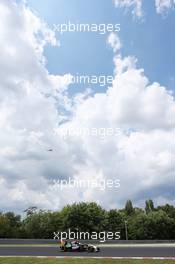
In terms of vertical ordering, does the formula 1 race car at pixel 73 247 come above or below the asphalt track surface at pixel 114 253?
above

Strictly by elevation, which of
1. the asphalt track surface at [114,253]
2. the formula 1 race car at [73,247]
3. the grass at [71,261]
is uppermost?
the formula 1 race car at [73,247]

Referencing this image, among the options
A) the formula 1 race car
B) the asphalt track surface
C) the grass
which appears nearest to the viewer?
the grass

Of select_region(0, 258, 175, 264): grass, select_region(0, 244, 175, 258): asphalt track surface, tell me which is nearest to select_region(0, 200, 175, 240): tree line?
select_region(0, 244, 175, 258): asphalt track surface

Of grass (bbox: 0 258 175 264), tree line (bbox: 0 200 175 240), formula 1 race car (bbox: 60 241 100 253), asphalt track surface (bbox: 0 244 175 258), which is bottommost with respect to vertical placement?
grass (bbox: 0 258 175 264)

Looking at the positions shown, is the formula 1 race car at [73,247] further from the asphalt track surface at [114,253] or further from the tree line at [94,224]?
the tree line at [94,224]

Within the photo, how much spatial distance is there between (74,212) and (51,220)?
609 centimetres

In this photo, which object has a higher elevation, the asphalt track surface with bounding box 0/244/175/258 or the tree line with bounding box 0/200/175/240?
the tree line with bounding box 0/200/175/240

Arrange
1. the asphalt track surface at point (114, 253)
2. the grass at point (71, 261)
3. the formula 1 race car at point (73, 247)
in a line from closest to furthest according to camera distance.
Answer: the grass at point (71, 261)
the asphalt track surface at point (114, 253)
the formula 1 race car at point (73, 247)

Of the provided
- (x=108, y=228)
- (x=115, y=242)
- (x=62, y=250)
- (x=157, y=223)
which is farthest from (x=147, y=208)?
(x=62, y=250)

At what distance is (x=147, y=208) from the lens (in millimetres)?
119562

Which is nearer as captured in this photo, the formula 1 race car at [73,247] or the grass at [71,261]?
the grass at [71,261]

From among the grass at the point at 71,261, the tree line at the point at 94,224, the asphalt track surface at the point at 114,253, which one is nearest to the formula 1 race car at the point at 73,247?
the asphalt track surface at the point at 114,253

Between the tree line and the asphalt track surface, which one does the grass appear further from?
the tree line

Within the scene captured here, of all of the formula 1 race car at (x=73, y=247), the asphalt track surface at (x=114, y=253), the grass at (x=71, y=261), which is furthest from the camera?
the formula 1 race car at (x=73, y=247)
